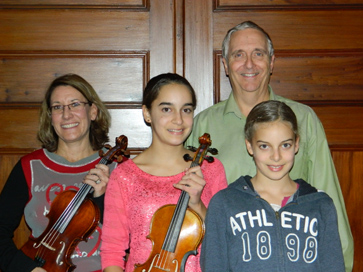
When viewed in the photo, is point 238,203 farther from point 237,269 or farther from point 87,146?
point 87,146

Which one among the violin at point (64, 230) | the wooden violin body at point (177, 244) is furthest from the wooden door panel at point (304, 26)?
the wooden violin body at point (177, 244)

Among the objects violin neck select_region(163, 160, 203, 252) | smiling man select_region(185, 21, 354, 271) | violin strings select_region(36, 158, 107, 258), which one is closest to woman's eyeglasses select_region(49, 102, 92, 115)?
violin strings select_region(36, 158, 107, 258)

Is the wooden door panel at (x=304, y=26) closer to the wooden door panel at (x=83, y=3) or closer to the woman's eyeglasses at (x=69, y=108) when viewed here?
the wooden door panel at (x=83, y=3)

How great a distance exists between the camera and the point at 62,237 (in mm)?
1987

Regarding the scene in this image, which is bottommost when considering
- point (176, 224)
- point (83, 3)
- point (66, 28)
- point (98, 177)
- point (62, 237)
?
point (62, 237)

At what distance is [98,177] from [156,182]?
0.33 m

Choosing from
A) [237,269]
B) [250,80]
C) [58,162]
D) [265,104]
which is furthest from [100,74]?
[237,269]

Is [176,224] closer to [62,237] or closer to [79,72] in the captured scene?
[62,237]

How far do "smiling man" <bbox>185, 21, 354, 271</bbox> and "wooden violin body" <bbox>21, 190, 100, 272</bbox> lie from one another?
0.68 metres

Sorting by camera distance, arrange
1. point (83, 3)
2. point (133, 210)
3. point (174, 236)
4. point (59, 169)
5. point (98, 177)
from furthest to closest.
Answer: point (83, 3), point (59, 169), point (98, 177), point (133, 210), point (174, 236)

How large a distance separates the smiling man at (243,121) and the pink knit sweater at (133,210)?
405 mm

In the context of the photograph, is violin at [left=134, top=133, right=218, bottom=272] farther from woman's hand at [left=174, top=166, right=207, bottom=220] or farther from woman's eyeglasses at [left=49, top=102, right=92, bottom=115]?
woman's eyeglasses at [left=49, top=102, right=92, bottom=115]

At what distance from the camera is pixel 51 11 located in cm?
270

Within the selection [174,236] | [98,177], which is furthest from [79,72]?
[174,236]
